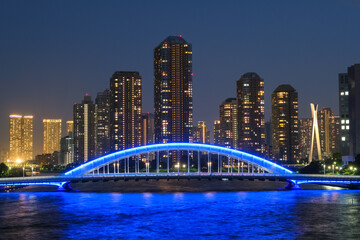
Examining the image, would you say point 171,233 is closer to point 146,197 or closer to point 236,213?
point 236,213

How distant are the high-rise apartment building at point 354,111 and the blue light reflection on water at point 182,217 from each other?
170 feet

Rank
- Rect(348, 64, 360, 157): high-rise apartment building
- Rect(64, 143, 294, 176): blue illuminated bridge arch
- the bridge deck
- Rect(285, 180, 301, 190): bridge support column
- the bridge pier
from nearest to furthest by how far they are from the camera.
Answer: the bridge deck
Rect(285, 180, 301, 190): bridge support column
the bridge pier
Rect(64, 143, 294, 176): blue illuminated bridge arch
Rect(348, 64, 360, 157): high-rise apartment building

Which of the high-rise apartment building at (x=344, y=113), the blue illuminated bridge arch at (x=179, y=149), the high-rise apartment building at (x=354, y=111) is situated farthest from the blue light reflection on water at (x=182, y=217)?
the high-rise apartment building at (x=344, y=113)

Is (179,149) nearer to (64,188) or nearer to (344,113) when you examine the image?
(64,188)

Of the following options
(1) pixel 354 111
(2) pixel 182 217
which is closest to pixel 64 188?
(2) pixel 182 217

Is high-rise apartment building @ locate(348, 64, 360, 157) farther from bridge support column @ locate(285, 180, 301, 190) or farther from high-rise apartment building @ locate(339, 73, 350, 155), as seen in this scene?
bridge support column @ locate(285, 180, 301, 190)

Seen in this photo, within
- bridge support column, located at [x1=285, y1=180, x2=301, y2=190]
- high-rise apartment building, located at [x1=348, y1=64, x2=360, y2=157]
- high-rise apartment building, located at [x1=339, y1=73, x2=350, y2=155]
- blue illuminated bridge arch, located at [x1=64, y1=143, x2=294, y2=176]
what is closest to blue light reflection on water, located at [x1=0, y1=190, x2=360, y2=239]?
bridge support column, located at [x1=285, y1=180, x2=301, y2=190]

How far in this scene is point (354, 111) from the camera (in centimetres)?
14050

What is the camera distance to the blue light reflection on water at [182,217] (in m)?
54.0

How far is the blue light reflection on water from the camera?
53969mm

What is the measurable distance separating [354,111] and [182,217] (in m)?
86.9

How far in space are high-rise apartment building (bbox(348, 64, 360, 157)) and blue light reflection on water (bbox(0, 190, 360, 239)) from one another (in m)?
51.8

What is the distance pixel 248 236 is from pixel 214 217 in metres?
12.6

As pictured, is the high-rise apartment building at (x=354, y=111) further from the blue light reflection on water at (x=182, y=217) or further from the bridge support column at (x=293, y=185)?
the blue light reflection on water at (x=182, y=217)
